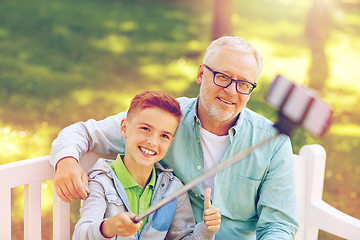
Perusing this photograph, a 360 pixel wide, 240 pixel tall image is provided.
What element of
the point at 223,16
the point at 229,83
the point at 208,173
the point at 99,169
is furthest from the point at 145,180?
the point at 223,16

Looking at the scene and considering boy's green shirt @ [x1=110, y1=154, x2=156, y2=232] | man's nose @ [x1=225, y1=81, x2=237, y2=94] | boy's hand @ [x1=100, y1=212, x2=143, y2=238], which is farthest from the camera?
man's nose @ [x1=225, y1=81, x2=237, y2=94]

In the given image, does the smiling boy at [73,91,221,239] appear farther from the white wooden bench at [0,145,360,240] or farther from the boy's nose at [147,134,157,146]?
the white wooden bench at [0,145,360,240]

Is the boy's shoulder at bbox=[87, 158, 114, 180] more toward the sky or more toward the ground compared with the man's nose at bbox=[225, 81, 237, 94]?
more toward the ground

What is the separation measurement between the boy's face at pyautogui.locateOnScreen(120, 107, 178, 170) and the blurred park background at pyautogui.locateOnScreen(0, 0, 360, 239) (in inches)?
74.1

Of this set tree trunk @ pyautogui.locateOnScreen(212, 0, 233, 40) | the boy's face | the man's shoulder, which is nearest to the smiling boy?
the boy's face

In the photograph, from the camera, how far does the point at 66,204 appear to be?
2.08 m

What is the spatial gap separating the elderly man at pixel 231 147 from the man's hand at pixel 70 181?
129 millimetres

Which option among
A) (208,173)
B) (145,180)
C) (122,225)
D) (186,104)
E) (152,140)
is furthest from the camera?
(186,104)

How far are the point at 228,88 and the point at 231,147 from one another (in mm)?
257

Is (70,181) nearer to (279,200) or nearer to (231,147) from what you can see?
(231,147)

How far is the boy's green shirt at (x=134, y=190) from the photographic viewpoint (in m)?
1.97

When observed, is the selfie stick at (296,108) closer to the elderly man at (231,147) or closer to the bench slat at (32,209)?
the elderly man at (231,147)

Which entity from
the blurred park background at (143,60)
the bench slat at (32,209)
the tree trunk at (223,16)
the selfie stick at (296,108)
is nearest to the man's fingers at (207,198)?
the selfie stick at (296,108)

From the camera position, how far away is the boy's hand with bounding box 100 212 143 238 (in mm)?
1537
